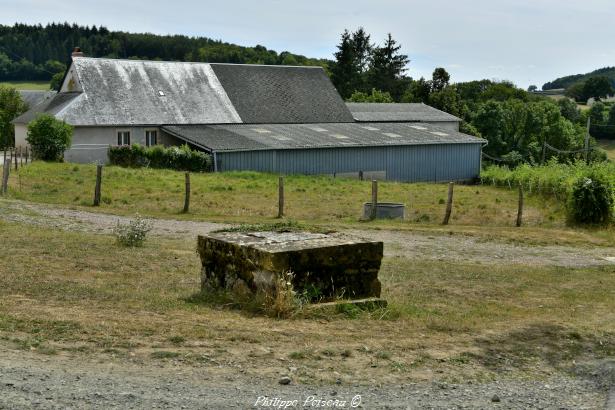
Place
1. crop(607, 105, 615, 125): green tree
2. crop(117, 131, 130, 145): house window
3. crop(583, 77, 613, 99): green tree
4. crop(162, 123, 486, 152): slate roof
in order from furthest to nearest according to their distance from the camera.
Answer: crop(583, 77, 613, 99): green tree
crop(607, 105, 615, 125): green tree
crop(117, 131, 130, 145): house window
crop(162, 123, 486, 152): slate roof

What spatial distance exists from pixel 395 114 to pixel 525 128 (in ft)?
75.9

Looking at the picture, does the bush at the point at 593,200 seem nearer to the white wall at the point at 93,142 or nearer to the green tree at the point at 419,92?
the white wall at the point at 93,142

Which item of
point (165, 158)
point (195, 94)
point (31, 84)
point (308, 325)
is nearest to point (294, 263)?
point (308, 325)

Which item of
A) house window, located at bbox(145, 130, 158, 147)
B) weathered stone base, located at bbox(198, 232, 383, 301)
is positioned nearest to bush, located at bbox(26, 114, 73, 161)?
house window, located at bbox(145, 130, 158, 147)

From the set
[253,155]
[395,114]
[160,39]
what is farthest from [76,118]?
[160,39]

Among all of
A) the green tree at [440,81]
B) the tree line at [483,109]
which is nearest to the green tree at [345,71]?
the tree line at [483,109]

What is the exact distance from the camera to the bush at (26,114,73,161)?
3762 cm

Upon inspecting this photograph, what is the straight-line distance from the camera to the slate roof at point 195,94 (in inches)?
1718

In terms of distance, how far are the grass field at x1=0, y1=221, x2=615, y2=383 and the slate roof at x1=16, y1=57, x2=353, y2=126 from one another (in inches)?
1265

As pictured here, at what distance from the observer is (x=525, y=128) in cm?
7625

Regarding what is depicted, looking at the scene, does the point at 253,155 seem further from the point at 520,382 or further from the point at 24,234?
the point at 520,382

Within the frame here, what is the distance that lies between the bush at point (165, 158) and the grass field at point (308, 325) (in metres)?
25.0

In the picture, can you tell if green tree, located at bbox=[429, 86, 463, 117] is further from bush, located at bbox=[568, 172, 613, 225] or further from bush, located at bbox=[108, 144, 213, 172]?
bush, located at bbox=[568, 172, 613, 225]

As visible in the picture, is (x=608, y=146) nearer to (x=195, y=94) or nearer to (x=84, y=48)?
(x=195, y=94)
